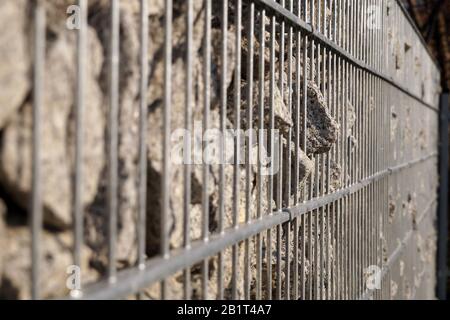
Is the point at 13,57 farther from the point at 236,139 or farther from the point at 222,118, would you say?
the point at 236,139

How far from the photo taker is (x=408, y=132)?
21.5 feet

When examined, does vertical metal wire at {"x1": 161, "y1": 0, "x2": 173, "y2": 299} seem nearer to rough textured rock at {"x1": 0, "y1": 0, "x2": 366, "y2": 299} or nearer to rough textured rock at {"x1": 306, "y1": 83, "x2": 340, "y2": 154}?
rough textured rock at {"x1": 0, "y1": 0, "x2": 366, "y2": 299}

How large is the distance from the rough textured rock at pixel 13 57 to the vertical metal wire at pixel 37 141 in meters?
0.03

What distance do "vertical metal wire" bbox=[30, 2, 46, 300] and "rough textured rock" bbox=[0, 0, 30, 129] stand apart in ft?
0.08

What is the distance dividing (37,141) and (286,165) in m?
1.38

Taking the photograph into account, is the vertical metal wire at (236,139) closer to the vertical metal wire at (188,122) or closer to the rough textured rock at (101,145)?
the rough textured rock at (101,145)

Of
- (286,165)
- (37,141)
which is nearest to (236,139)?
(286,165)

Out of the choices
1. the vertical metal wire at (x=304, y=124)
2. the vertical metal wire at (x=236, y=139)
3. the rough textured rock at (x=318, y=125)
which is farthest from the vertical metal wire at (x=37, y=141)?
the rough textured rock at (x=318, y=125)

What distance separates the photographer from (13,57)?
3.20ft

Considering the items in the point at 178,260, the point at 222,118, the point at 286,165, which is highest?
the point at 222,118

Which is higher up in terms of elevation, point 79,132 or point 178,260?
point 79,132

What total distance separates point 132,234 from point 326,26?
5.66 ft
